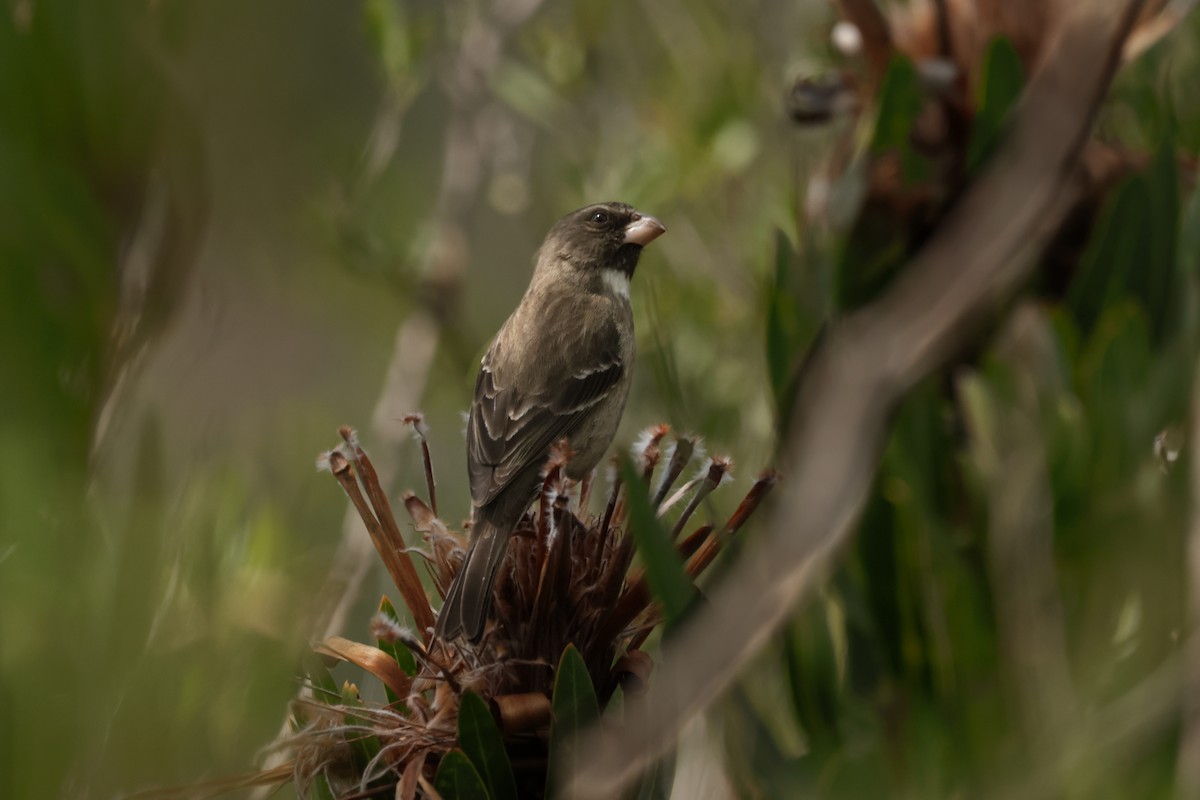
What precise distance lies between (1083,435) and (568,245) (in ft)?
7.03

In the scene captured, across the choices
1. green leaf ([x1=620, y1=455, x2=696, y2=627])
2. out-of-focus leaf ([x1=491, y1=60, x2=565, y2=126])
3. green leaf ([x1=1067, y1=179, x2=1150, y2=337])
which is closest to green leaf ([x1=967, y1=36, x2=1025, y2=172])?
green leaf ([x1=1067, y1=179, x2=1150, y2=337])

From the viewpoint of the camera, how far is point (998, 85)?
6.46 feet

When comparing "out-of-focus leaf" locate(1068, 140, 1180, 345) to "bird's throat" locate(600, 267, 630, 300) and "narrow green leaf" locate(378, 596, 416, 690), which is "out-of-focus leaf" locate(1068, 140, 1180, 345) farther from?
"bird's throat" locate(600, 267, 630, 300)

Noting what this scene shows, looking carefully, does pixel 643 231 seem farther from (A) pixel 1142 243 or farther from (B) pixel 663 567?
(B) pixel 663 567

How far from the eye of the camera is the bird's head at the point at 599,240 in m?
3.57

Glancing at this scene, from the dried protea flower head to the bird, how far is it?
422mm

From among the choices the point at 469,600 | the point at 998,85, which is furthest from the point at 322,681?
the point at 998,85

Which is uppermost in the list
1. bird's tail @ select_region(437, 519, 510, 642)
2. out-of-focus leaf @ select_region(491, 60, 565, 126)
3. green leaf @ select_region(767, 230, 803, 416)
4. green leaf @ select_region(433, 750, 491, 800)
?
out-of-focus leaf @ select_region(491, 60, 565, 126)

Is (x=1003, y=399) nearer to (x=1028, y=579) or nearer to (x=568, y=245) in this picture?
(x=1028, y=579)

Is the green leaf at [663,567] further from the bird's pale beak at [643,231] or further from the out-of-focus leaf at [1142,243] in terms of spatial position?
the bird's pale beak at [643,231]

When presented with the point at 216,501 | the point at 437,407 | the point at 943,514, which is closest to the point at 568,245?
the point at 437,407

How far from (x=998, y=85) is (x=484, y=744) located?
124 cm

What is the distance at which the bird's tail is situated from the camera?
5.14 feet

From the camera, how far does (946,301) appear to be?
0.74 metres
